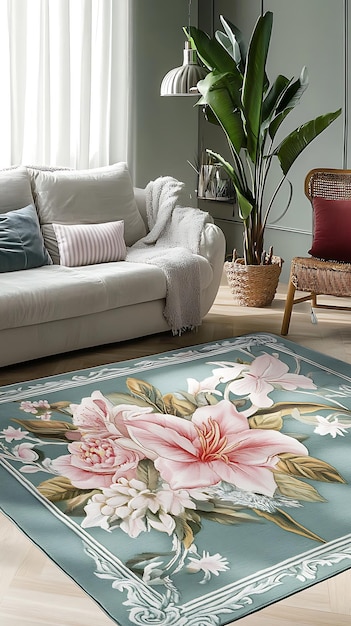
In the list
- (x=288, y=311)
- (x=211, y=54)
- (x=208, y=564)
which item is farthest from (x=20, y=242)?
(x=208, y=564)

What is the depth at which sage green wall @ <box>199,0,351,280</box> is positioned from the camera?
5281mm

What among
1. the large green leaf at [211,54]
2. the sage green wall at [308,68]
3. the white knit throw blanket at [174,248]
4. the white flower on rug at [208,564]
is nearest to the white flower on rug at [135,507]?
the white flower on rug at [208,564]

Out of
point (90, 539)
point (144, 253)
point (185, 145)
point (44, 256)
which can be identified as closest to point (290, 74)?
point (185, 145)

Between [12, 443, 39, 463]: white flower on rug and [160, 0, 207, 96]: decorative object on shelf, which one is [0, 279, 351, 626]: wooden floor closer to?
[12, 443, 39, 463]: white flower on rug

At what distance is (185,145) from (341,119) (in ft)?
4.29

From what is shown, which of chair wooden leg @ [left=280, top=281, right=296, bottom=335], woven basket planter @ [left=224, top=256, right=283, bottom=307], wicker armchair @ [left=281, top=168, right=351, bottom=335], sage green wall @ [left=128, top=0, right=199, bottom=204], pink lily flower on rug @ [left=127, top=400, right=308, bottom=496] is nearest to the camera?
pink lily flower on rug @ [left=127, top=400, right=308, bottom=496]

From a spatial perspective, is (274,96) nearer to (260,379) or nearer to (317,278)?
(317,278)

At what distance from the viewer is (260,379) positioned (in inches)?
151

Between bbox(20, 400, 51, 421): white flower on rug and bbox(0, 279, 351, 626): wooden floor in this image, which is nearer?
bbox(0, 279, 351, 626): wooden floor

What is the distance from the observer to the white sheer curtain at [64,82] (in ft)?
16.9

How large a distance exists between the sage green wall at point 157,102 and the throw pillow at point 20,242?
1.69 metres

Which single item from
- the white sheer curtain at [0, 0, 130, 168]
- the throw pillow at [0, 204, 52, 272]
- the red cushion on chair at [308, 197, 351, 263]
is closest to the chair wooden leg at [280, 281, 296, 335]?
the red cushion on chair at [308, 197, 351, 263]

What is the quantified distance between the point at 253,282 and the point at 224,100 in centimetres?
111

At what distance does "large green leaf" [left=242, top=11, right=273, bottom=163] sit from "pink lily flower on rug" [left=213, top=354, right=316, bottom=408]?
1.48 metres
